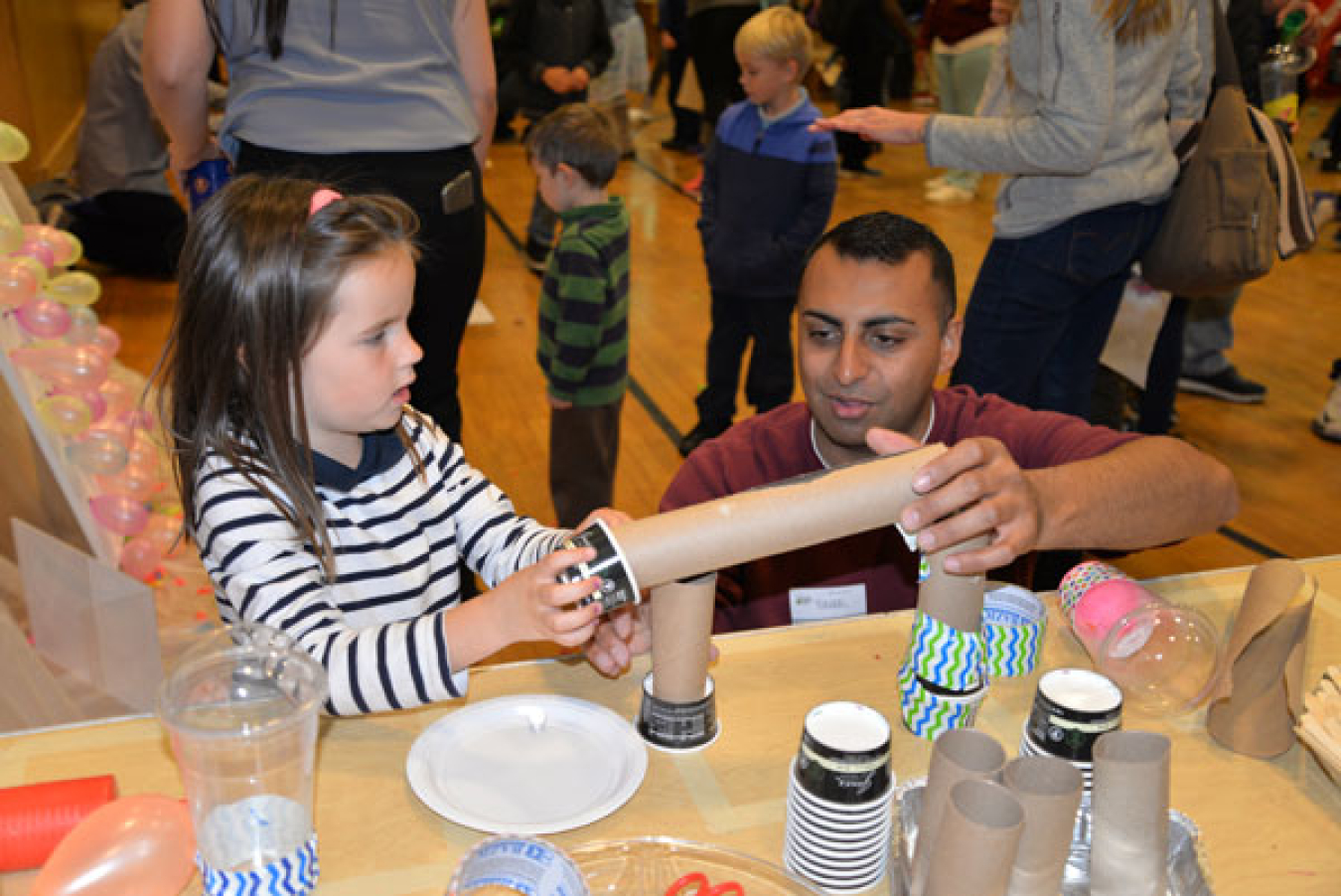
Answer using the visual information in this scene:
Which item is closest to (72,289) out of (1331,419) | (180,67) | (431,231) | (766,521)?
(180,67)

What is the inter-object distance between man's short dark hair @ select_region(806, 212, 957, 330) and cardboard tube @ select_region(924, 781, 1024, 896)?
3.09 feet

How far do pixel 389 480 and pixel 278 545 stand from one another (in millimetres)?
197

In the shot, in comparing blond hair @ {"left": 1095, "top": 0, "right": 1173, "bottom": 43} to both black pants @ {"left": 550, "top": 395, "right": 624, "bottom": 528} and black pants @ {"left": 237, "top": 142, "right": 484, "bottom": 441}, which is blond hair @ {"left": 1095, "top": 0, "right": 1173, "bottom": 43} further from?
black pants @ {"left": 550, "top": 395, "right": 624, "bottom": 528}

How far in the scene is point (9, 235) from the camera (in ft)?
7.82

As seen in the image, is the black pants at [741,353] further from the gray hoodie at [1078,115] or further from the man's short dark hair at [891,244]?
the man's short dark hair at [891,244]

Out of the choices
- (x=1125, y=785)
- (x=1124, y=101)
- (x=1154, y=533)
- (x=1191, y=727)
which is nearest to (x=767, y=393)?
(x=1124, y=101)

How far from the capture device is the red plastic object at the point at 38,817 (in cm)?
99

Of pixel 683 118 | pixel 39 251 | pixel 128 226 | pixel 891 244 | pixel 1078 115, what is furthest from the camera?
pixel 683 118

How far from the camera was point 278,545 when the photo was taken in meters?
1.27

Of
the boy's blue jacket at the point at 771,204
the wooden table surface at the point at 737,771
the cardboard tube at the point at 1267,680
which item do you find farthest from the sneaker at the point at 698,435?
the cardboard tube at the point at 1267,680

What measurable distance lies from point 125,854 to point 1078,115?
6.42 ft

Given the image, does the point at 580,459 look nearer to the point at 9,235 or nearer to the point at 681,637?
the point at 9,235

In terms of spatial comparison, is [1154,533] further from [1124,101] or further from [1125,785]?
[1124,101]

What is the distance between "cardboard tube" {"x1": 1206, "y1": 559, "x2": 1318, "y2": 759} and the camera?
3.82 feet
